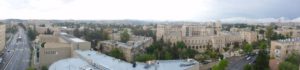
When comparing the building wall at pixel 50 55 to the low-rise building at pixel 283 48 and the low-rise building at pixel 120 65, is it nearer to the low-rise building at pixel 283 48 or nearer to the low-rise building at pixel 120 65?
the low-rise building at pixel 120 65

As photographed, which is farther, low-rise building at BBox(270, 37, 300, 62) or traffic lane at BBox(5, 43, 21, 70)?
traffic lane at BBox(5, 43, 21, 70)

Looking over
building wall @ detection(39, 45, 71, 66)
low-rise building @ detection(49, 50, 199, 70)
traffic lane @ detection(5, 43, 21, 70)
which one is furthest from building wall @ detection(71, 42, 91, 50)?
traffic lane @ detection(5, 43, 21, 70)

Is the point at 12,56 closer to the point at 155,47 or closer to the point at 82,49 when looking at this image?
the point at 82,49

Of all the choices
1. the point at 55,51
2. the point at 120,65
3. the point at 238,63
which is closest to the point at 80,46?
the point at 55,51

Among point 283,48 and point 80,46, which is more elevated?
point 80,46

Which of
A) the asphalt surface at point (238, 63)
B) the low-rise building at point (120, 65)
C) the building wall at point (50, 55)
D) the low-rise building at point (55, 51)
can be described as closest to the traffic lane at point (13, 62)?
the low-rise building at point (55, 51)

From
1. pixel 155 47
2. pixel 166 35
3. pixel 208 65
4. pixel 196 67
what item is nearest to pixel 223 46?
pixel 166 35

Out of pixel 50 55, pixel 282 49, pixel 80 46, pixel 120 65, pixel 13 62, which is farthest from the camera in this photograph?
pixel 13 62

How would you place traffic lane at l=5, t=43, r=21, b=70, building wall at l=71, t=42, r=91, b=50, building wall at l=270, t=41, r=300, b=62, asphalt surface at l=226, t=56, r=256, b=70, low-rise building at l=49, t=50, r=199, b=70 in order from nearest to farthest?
low-rise building at l=49, t=50, r=199, b=70 < asphalt surface at l=226, t=56, r=256, b=70 < building wall at l=71, t=42, r=91, b=50 < building wall at l=270, t=41, r=300, b=62 < traffic lane at l=5, t=43, r=21, b=70

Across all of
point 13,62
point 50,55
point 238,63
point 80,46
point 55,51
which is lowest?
point 13,62

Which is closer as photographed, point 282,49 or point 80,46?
point 80,46

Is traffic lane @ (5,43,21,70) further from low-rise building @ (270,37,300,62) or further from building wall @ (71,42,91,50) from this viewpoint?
low-rise building @ (270,37,300,62)

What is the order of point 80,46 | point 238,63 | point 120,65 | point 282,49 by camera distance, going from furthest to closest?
point 282,49 < point 238,63 < point 80,46 < point 120,65

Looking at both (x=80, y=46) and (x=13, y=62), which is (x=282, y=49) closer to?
(x=80, y=46)
